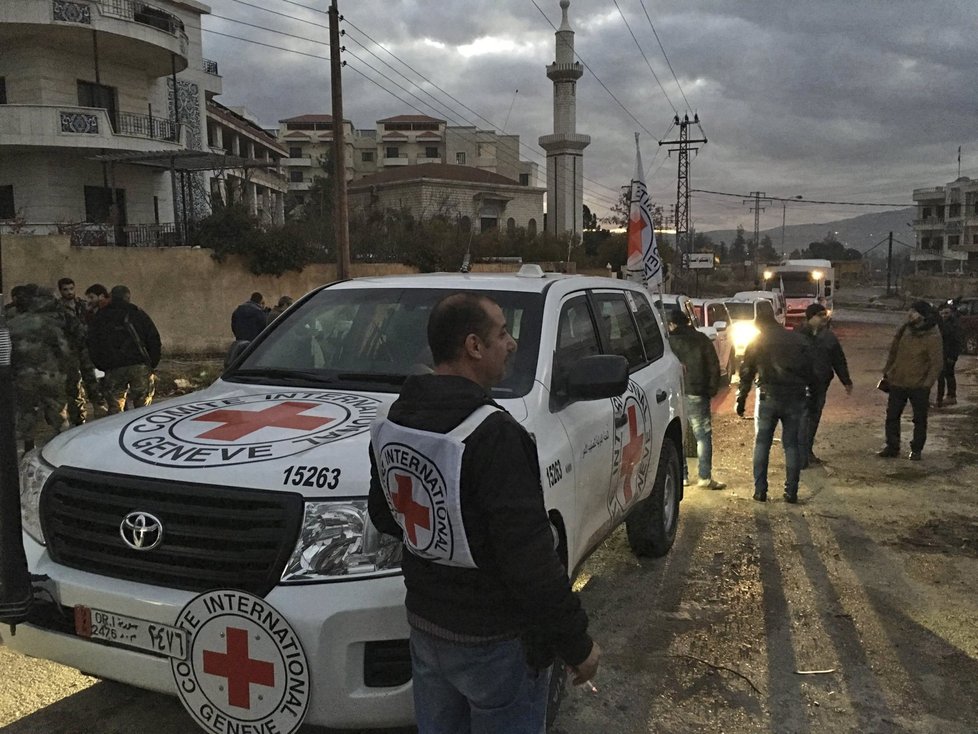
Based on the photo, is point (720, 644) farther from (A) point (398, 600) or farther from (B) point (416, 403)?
(B) point (416, 403)

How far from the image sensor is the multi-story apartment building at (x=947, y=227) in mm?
82938

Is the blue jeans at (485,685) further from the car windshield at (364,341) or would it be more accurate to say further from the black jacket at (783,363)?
the black jacket at (783,363)

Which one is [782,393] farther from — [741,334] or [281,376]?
[741,334]

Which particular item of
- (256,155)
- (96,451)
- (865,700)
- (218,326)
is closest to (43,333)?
(96,451)

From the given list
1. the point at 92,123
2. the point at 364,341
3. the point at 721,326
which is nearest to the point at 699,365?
the point at 364,341

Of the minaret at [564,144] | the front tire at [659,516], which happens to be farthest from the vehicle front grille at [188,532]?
the minaret at [564,144]

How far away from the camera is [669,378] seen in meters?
5.46

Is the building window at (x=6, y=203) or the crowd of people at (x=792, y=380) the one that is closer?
the crowd of people at (x=792, y=380)

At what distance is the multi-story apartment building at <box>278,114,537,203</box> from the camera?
264 feet

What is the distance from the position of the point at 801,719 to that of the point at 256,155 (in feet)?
194

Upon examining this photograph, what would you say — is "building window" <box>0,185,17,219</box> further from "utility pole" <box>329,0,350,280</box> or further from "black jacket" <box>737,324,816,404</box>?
"black jacket" <box>737,324,816,404</box>

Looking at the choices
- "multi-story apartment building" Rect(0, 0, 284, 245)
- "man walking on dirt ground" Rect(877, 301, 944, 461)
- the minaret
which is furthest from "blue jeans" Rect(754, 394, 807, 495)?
the minaret

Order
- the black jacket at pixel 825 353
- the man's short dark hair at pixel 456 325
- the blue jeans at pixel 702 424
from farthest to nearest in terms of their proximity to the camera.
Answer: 1. the black jacket at pixel 825 353
2. the blue jeans at pixel 702 424
3. the man's short dark hair at pixel 456 325

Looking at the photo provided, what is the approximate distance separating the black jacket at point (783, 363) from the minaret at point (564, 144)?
185 ft
